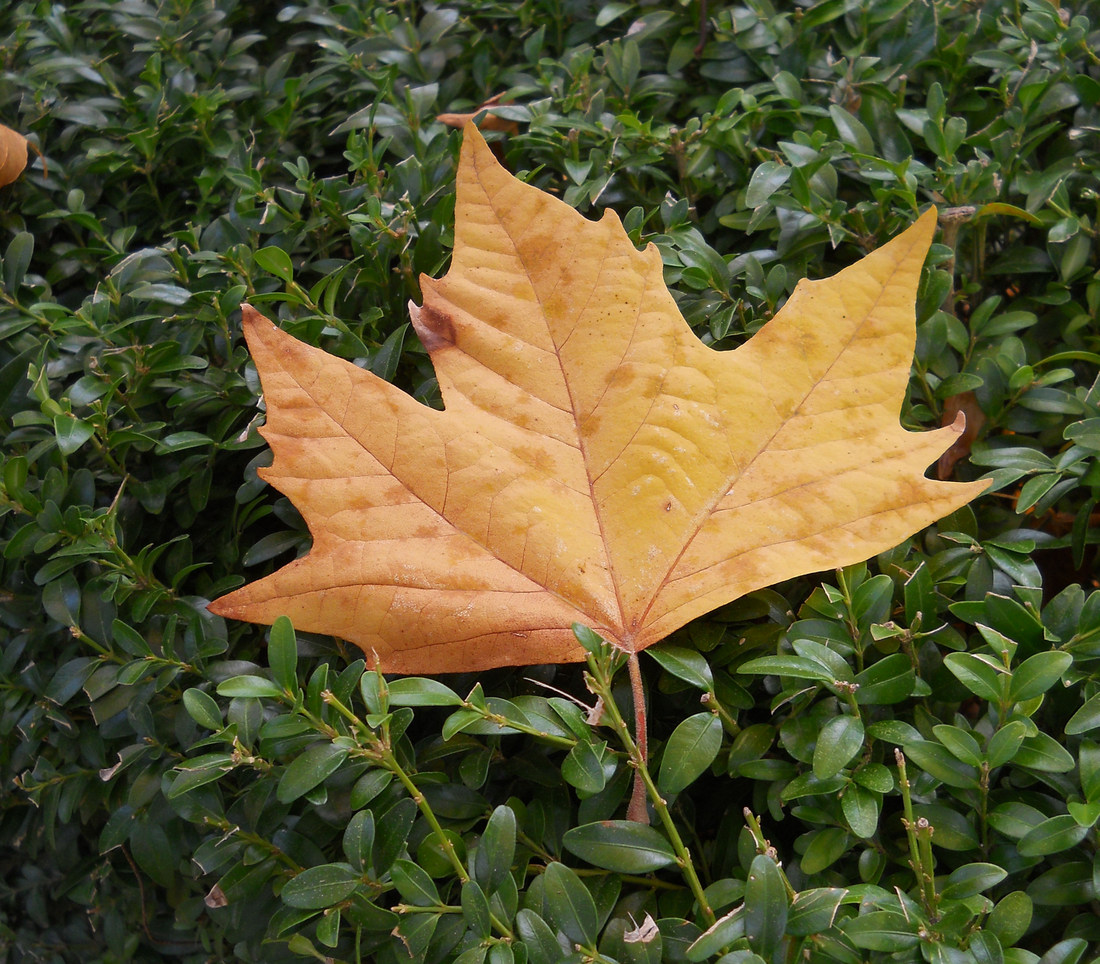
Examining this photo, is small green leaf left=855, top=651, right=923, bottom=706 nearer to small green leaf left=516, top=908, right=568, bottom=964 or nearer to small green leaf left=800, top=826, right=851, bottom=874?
small green leaf left=800, top=826, right=851, bottom=874

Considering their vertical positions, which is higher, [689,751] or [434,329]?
[434,329]

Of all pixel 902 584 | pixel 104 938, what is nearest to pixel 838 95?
pixel 902 584

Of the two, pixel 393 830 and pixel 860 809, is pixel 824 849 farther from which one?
pixel 393 830

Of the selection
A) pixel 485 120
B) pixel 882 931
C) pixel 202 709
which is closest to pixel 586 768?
pixel 882 931

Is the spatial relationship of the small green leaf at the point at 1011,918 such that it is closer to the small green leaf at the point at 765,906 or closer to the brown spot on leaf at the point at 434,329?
the small green leaf at the point at 765,906

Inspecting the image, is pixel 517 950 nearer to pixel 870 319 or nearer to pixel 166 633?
pixel 166 633

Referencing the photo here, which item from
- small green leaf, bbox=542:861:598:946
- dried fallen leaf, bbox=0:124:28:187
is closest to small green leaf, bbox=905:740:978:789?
small green leaf, bbox=542:861:598:946

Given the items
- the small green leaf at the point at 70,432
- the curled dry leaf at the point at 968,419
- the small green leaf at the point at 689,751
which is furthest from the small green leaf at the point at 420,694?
the curled dry leaf at the point at 968,419
